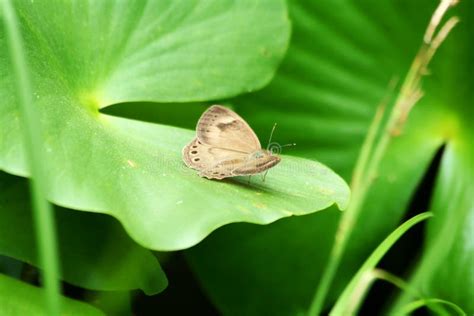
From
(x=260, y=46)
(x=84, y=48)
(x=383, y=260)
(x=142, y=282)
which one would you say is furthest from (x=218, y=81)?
(x=383, y=260)

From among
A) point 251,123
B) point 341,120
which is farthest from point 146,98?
point 341,120

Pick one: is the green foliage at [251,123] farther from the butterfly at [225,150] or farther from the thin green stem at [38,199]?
the thin green stem at [38,199]

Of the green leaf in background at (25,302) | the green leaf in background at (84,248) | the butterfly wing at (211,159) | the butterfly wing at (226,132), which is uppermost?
the butterfly wing at (226,132)

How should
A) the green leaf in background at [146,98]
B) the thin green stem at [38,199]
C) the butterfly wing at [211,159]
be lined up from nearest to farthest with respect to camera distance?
the thin green stem at [38,199] → the green leaf in background at [146,98] → the butterfly wing at [211,159]

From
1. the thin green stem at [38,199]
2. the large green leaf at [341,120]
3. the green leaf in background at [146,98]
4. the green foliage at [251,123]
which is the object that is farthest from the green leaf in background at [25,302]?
the large green leaf at [341,120]

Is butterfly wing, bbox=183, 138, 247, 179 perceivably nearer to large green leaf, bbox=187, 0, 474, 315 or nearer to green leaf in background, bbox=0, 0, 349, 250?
green leaf in background, bbox=0, 0, 349, 250

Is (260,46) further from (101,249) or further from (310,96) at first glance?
(101,249)
